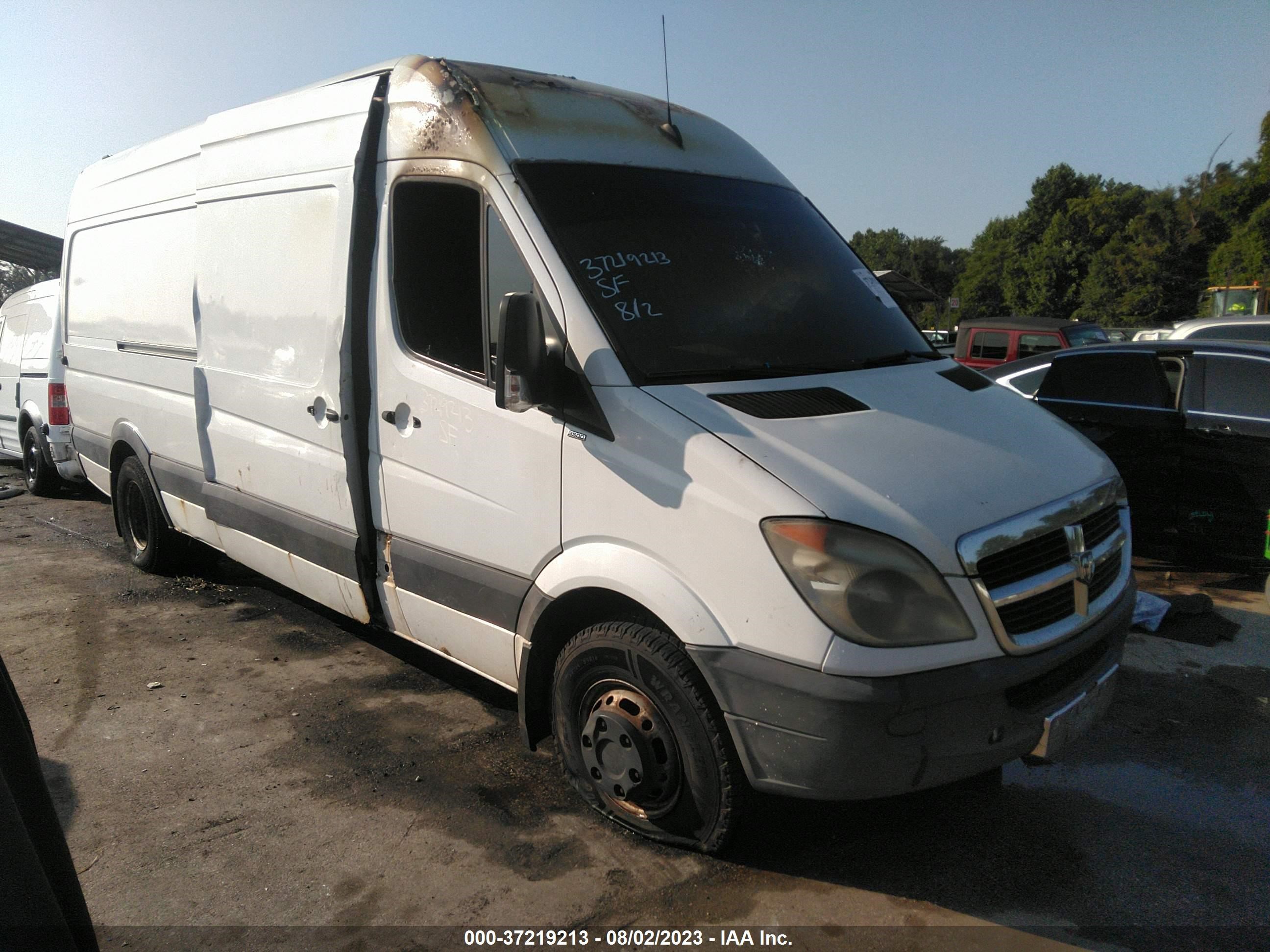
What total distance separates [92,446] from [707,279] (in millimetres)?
5342

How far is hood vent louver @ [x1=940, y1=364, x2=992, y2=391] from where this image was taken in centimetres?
357

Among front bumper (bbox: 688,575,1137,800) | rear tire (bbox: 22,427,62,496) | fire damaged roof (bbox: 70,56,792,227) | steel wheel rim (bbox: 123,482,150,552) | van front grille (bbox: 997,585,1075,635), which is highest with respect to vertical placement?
fire damaged roof (bbox: 70,56,792,227)

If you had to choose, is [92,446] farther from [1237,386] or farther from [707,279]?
[1237,386]

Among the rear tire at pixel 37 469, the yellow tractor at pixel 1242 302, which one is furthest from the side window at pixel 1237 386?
the yellow tractor at pixel 1242 302

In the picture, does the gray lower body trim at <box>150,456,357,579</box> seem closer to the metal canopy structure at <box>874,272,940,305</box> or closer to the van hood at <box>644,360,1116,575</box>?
the van hood at <box>644,360,1116,575</box>

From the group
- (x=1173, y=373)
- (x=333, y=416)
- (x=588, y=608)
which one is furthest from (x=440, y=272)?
(x=1173, y=373)

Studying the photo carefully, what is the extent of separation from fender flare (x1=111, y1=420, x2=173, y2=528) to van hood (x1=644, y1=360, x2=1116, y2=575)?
4.23 metres

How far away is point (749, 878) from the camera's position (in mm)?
2922

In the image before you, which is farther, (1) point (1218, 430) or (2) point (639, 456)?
(1) point (1218, 430)

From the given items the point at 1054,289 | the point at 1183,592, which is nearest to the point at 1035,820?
the point at 1183,592

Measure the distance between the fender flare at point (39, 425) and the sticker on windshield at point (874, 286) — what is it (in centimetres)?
→ 841

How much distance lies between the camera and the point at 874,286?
4.04 meters

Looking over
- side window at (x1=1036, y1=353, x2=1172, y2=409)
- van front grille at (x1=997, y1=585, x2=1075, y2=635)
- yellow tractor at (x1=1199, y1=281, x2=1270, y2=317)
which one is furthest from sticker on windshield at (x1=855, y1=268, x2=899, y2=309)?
yellow tractor at (x1=1199, y1=281, x2=1270, y2=317)

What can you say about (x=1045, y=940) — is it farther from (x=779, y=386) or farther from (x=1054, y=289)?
(x=1054, y=289)
